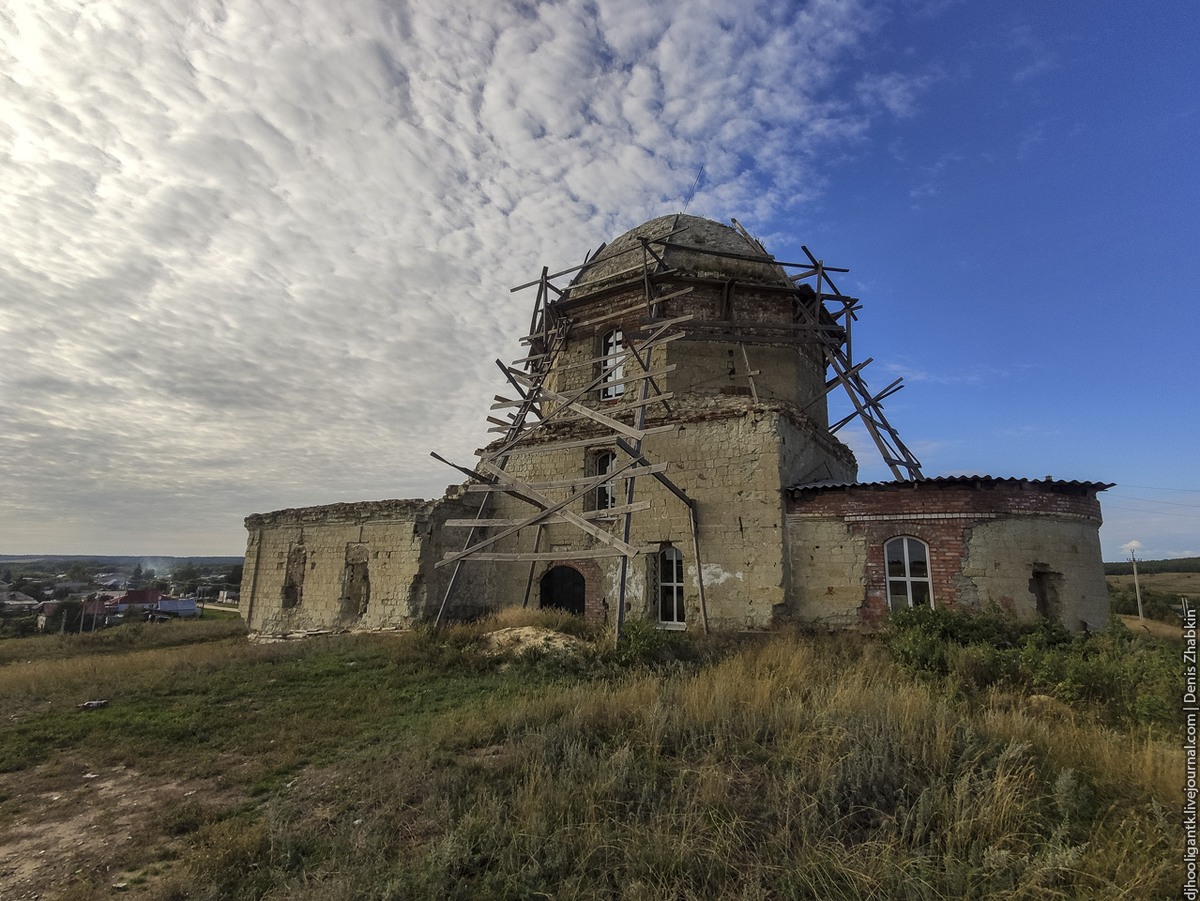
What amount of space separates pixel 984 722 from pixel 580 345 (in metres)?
12.7

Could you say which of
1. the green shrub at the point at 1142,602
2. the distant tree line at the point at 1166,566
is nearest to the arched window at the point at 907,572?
the green shrub at the point at 1142,602

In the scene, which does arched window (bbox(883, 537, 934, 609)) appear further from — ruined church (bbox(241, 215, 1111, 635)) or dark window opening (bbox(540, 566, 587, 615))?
dark window opening (bbox(540, 566, 587, 615))

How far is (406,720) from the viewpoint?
22.7 ft

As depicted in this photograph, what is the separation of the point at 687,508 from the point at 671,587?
6.35 ft

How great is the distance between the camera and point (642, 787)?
421 cm

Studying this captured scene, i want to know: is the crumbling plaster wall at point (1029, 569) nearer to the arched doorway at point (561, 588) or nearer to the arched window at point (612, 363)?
the arched window at point (612, 363)

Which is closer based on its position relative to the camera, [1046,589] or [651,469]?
[651,469]

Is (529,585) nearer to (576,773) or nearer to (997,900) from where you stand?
(576,773)

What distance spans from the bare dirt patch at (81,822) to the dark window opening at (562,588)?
386 inches

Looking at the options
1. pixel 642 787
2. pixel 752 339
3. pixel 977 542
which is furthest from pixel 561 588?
pixel 642 787

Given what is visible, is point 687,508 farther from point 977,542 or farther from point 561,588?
point 977,542

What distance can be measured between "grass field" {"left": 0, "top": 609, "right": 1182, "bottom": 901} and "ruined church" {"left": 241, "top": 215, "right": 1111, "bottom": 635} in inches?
122

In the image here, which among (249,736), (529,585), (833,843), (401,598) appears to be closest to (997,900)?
(833,843)

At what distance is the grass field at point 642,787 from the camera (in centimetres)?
→ 336
